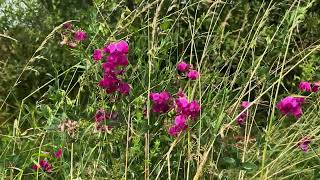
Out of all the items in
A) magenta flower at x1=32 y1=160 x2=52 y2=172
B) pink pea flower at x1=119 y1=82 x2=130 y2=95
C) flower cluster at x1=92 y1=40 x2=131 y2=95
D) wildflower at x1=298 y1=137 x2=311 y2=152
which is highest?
flower cluster at x1=92 y1=40 x2=131 y2=95

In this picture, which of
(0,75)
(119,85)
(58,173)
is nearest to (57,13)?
(0,75)

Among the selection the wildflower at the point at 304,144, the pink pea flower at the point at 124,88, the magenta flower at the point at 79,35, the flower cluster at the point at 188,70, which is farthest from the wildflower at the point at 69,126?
the wildflower at the point at 304,144

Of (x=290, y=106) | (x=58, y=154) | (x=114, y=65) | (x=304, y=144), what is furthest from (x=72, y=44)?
(x=304, y=144)

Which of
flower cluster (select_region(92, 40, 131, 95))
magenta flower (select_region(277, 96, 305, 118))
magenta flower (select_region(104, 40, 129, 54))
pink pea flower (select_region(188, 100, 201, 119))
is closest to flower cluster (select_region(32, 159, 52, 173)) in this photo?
flower cluster (select_region(92, 40, 131, 95))

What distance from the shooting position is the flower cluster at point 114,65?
6.49 feet

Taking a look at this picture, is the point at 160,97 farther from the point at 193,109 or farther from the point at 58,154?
the point at 58,154

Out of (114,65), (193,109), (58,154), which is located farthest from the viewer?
(58,154)

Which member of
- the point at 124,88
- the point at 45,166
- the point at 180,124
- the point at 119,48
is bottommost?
the point at 45,166

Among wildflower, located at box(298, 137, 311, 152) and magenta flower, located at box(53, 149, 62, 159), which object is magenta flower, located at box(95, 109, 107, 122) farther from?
wildflower, located at box(298, 137, 311, 152)

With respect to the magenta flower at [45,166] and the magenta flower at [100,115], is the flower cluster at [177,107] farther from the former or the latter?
the magenta flower at [45,166]

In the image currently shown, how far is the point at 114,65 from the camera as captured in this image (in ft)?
6.56

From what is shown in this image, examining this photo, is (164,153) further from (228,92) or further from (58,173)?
(58,173)

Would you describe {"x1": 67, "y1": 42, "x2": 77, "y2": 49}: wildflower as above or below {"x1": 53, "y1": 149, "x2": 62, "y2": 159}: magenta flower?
above

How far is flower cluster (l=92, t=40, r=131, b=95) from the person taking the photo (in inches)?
77.9
